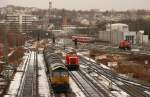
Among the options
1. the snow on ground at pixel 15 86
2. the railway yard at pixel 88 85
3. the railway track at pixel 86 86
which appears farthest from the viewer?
the snow on ground at pixel 15 86

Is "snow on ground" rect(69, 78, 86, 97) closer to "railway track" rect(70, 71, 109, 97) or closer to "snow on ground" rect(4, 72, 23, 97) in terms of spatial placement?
"railway track" rect(70, 71, 109, 97)

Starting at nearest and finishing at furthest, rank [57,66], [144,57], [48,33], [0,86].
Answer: [57,66]
[0,86]
[144,57]
[48,33]

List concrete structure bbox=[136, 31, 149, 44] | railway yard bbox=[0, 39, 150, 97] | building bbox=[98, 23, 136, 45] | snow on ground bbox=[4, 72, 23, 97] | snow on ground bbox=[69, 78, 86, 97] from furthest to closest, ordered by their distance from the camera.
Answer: concrete structure bbox=[136, 31, 149, 44], building bbox=[98, 23, 136, 45], snow on ground bbox=[4, 72, 23, 97], railway yard bbox=[0, 39, 150, 97], snow on ground bbox=[69, 78, 86, 97]

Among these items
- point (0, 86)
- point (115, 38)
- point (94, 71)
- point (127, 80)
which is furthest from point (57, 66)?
point (115, 38)

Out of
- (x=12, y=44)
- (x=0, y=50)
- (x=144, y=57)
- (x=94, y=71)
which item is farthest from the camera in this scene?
(x=12, y=44)

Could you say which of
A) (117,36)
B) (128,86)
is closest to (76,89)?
(128,86)

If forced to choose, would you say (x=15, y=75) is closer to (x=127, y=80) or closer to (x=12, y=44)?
(x=127, y=80)

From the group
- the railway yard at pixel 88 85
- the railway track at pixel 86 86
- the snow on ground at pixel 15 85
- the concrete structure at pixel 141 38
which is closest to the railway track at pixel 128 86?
the railway yard at pixel 88 85

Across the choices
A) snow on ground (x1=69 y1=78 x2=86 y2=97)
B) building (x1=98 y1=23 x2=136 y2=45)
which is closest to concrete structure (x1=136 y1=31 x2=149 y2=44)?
building (x1=98 y1=23 x2=136 y2=45)

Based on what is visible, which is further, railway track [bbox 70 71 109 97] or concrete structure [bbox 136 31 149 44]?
concrete structure [bbox 136 31 149 44]

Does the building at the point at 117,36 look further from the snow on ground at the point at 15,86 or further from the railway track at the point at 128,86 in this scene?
the snow on ground at the point at 15,86

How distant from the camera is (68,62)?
49156 millimetres

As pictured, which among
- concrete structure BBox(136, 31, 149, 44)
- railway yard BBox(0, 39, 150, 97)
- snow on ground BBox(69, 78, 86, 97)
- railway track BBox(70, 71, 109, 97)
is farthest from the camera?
concrete structure BBox(136, 31, 149, 44)

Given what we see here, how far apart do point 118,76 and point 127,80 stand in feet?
11.6
